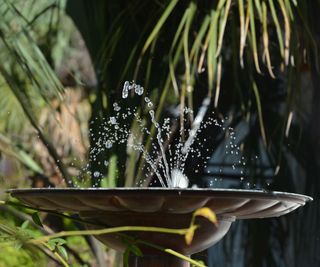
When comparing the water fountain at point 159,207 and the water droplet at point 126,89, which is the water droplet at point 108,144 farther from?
the water fountain at point 159,207

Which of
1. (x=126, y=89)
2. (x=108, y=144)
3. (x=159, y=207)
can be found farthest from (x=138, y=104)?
(x=159, y=207)

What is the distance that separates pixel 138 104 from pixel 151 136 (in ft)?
0.61

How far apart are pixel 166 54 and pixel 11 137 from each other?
83 cm

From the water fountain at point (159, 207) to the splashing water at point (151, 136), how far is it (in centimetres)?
225

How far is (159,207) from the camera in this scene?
166 centimetres

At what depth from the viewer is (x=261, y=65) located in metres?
4.33

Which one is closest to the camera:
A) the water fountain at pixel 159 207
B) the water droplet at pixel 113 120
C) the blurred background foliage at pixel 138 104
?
the water fountain at pixel 159 207

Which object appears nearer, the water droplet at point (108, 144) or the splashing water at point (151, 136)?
the splashing water at point (151, 136)

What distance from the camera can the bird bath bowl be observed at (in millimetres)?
1609

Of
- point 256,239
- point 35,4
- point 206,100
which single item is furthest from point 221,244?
point 35,4

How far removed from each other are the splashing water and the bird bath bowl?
7.36ft

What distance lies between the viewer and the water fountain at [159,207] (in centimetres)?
161

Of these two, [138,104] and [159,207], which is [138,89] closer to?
[138,104]

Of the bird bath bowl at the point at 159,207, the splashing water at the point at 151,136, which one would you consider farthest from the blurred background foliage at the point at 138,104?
the bird bath bowl at the point at 159,207
